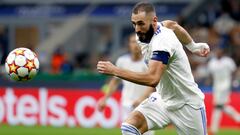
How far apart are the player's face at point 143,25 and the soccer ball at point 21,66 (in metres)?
1.58

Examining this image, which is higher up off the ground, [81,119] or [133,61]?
[133,61]

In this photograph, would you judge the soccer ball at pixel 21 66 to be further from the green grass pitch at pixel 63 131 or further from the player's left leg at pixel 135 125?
the green grass pitch at pixel 63 131

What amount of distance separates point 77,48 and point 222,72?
1000 cm

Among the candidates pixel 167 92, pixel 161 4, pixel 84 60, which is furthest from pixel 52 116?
pixel 167 92

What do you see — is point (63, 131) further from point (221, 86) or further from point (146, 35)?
point (146, 35)

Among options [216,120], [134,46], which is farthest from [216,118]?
[134,46]

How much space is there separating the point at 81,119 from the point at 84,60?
23.5 feet

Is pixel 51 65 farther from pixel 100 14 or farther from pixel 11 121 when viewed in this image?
pixel 11 121

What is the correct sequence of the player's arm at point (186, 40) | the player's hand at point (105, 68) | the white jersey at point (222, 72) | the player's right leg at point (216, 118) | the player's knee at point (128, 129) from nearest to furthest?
the player's hand at point (105, 68) < the player's knee at point (128, 129) < the player's arm at point (186, 40) < the player's right leg at point (216, 118) < the white jersey at point (222, 72)

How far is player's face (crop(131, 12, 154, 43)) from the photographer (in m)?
8.84

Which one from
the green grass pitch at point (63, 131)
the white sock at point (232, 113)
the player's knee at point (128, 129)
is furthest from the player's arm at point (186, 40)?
the white sock at point (232, 113)

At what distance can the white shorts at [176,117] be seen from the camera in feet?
31.5

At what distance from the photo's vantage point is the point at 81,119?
68.6 feet

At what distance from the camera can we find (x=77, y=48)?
2909 cm
